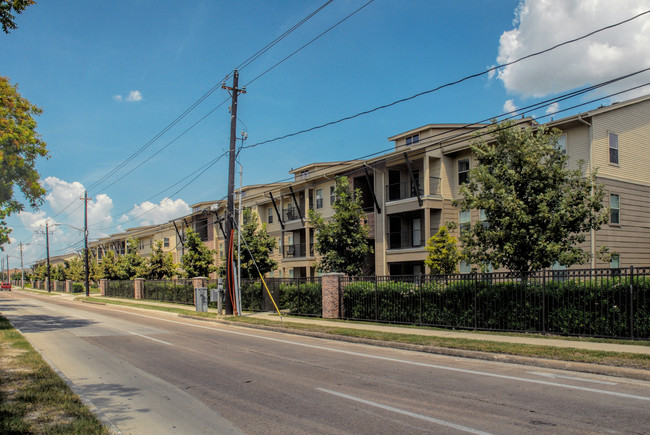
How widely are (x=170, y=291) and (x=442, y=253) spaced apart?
80.8 feet

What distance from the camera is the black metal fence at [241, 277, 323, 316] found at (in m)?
23.2

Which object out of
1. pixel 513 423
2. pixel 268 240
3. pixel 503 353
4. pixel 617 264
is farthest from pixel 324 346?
pixel 268 240

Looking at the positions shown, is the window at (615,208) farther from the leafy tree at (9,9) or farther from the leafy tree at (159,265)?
the leafy tree at (159,265)

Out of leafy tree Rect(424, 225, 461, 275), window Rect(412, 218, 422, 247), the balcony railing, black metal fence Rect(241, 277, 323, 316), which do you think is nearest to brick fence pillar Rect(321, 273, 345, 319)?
black metal fence Rect(241, 277, 323, 316)

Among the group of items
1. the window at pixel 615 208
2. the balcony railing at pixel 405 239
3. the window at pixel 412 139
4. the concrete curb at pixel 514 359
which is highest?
the window at pixel 412 139

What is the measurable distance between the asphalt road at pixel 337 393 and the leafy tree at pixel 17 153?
14.0m

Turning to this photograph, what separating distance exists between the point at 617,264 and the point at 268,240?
64.1 feet

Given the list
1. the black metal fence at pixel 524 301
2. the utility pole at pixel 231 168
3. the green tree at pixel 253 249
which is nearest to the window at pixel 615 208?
the black metal fence at pixel 524 301

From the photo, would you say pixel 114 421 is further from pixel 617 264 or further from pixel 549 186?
Result: pixel 617 264

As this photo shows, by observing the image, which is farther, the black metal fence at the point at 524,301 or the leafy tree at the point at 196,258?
the leafy tree at the point at 196,258

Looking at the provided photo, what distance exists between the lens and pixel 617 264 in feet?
74.8

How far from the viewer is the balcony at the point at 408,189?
2900cm

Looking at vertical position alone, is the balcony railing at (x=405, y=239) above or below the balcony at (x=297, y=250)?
above

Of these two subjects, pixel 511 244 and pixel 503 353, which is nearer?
pixel 503 353
